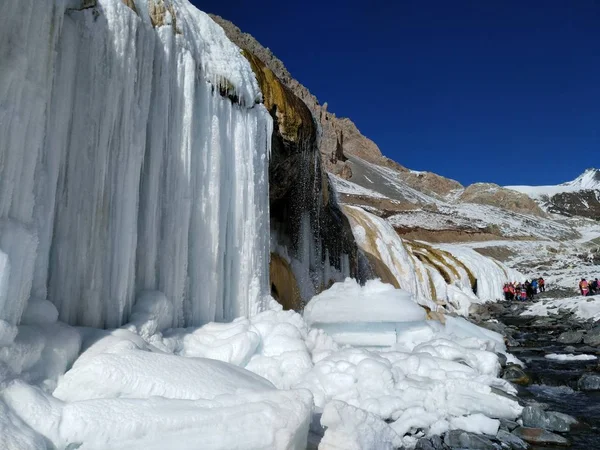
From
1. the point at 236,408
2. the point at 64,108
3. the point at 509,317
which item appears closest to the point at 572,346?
the point at 509,317

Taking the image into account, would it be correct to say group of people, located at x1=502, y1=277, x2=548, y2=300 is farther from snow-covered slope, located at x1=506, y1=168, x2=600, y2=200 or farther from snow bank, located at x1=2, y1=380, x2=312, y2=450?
snow-covered slope, located at x1=506, y1=168, x2=600, y2=200

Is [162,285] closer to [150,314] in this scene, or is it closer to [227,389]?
[150,314]

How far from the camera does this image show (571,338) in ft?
37.8

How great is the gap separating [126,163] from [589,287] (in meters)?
21.5

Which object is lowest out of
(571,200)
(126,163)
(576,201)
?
(126,163)

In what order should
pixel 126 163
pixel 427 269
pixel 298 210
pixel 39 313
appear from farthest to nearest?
pixel 427 269, pixel 298 210, pixel 126 163, pixel 39 313

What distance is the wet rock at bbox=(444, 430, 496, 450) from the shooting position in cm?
439

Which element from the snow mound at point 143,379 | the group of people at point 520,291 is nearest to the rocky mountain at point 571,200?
the group of people at point 520,291

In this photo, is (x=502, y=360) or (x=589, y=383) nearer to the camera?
(x=589, y=383)

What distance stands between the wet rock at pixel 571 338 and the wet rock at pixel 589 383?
4909mm

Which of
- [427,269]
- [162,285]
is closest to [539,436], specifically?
[162,285]

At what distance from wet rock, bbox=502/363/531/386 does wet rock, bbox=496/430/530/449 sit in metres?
2.65

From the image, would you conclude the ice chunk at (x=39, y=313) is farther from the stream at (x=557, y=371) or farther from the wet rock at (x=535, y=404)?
the wet rock at (x=535, y=404)

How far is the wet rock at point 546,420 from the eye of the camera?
4.91 metres
